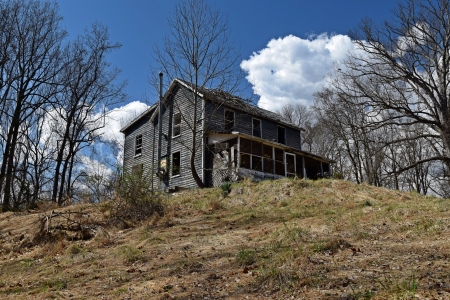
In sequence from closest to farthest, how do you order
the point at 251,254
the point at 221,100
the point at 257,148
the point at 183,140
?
1. the point at 251,254
2. the point at 221,100
3. the point at 183,140
4. the point at 257,148

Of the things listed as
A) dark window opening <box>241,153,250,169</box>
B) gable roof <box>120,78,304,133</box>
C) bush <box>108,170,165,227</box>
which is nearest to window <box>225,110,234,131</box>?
gable roof <box>120,78,304,133</box>

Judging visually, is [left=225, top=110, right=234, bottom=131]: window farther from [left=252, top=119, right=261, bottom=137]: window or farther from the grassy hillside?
the grassy hillside

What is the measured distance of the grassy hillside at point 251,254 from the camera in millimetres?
5199

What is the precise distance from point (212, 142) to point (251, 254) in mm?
15011

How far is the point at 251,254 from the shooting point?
6.82 m

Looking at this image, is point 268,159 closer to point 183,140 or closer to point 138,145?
point 183,140

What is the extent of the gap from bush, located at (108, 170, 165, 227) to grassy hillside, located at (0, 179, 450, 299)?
0.57 metres

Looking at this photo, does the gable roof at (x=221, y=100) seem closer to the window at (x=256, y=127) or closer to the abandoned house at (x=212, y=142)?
the abandoned house at (x=212, y=142)

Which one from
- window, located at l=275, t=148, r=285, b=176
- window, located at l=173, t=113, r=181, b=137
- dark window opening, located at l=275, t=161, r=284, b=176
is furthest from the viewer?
window, located at l=275, t=148, r=285, b=176

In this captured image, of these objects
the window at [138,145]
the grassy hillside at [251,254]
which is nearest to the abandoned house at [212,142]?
the window at [138,145]

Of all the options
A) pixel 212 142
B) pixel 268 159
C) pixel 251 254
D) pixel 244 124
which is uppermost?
pixel 244 124

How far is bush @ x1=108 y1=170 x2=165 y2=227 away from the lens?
40.9 ft

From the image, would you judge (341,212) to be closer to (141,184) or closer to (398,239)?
Result: (398,239)

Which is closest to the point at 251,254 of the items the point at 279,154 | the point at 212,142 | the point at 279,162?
the point at 212,142
